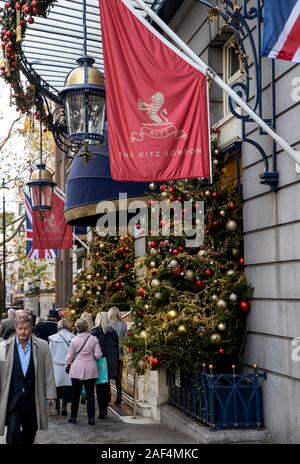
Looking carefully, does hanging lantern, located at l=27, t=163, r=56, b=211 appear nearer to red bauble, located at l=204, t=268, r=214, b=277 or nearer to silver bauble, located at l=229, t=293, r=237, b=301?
red bauble, located at l=204, t=268, r=214, b=277

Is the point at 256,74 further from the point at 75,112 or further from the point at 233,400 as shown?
the point at 233,400

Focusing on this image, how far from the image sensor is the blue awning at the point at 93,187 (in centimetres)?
1374

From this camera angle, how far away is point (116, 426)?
35.7 feet

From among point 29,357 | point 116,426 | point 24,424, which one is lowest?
point 116,426

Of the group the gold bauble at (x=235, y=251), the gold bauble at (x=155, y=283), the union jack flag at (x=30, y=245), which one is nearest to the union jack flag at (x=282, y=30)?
the gold bauble at (x=235, y=251)

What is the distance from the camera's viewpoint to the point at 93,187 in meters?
14.3

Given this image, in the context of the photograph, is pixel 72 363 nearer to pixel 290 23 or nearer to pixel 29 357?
pixel 29 357

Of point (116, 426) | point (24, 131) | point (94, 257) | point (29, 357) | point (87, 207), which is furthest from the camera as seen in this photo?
point (24, 131)

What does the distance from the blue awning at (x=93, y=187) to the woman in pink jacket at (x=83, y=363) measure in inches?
132

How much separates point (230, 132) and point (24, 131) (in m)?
22.1

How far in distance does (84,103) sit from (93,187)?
14.6 ft

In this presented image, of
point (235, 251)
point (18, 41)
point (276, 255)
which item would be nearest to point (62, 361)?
point (235, 251)

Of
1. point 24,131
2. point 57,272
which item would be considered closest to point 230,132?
point 24,131
